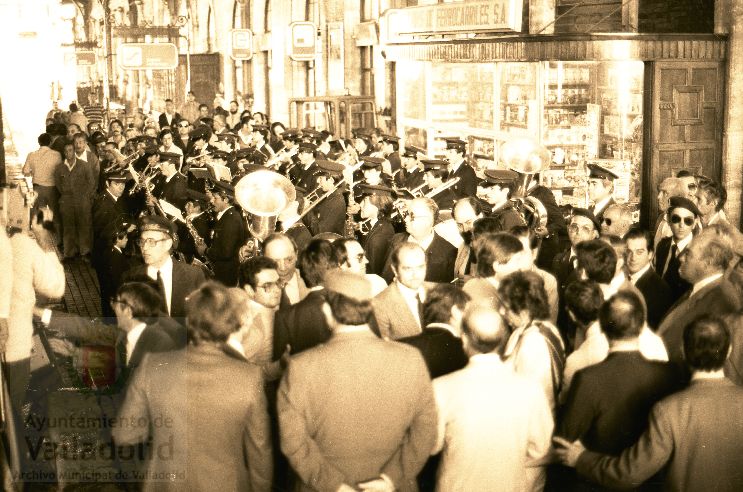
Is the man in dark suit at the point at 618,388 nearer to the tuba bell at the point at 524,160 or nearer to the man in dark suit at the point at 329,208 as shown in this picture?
the tuba bell at the point at 524,160

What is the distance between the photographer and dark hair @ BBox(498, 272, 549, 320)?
5.33 m

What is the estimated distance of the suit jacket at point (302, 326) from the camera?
6012 millimetres

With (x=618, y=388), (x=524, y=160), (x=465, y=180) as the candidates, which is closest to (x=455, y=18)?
(x=465, y=180)

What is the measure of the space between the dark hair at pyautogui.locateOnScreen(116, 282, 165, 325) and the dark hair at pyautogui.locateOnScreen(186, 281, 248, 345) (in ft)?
3.25

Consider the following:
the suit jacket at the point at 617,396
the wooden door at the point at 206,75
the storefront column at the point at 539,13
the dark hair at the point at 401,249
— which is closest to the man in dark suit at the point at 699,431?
the suit jacket at the point at 617,396

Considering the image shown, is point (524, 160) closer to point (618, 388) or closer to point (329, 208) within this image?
point (329, 208)

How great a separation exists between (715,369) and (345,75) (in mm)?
21320

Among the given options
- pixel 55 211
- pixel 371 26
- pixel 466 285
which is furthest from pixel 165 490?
pixel 371 26

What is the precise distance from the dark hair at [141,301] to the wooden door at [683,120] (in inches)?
324

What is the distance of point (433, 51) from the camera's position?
1642cm

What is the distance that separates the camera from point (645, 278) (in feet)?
23.8

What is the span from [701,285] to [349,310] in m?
2.49

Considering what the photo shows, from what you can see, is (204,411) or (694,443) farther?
(204,411)

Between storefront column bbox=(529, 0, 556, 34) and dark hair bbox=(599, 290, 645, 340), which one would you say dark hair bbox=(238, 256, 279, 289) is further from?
storefront column bbox=(529, 0, 556, 34)
